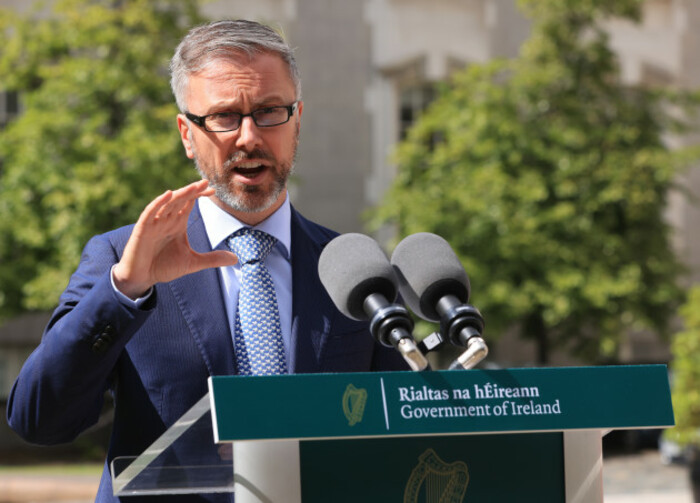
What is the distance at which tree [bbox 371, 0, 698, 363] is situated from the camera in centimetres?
1764

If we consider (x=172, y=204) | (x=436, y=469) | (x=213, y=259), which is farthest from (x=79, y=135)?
(x=436, y=469)

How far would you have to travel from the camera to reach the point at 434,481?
1.98 meters

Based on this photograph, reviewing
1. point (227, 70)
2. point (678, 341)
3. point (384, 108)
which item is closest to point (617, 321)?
point (678, 341)

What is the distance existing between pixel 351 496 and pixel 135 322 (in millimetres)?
587

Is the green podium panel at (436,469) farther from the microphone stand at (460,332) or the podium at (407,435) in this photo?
the microphone stand at (460,332)

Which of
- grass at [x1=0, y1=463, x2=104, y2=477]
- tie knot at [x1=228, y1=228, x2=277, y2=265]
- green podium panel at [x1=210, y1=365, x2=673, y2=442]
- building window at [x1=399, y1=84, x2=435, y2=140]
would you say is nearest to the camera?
green podium panel at [x1=210, y1=365, x2=673, y2=442]

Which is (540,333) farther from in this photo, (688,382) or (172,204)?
(172,204)

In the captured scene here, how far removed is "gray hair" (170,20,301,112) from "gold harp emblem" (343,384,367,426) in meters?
1.10

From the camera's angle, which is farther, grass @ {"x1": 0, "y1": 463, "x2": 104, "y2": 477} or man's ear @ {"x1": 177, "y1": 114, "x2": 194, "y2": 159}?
grass @ {"x1": 0, "y1": 463, "x2": 104, "y2": 477}

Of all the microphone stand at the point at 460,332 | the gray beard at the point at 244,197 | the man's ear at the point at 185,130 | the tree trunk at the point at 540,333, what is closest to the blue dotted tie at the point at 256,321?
the gray beard at the point at 244,197

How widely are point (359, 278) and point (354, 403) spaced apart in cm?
37

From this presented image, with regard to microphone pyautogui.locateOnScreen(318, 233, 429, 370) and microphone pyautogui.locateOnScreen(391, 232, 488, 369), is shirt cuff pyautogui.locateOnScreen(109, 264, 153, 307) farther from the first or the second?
microphone pyautogui.locateOnScreen(391, 232, 488, 369)

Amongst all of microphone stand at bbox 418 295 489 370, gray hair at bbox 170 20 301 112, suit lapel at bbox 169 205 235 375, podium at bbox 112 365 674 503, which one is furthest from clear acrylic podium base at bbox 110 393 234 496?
gray hair at bbox 170 20 301 112

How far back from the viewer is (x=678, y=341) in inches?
560
